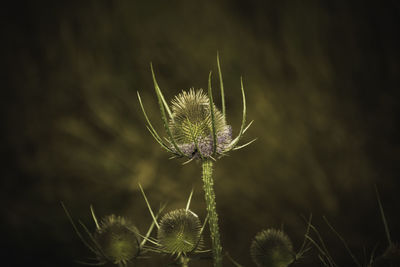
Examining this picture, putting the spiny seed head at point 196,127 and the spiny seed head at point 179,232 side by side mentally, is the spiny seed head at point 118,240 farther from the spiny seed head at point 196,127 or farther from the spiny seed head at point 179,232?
the spiny seed head at point 196,127

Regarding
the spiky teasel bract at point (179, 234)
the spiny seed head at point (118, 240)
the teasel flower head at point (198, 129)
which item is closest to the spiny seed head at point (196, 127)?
the teasel flower head at point (198, 129)

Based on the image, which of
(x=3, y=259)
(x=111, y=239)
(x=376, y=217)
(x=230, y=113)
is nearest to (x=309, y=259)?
(x=376, y=217)

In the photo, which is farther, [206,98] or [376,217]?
[376,217]

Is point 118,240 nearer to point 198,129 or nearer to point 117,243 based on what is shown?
point 117,243

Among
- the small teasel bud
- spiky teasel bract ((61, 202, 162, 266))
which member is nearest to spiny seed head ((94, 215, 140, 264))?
spiky teasel bract ((61, 202, 162, 266))

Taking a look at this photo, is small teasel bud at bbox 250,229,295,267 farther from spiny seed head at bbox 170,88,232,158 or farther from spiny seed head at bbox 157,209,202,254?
spiny seed head at bbox 170,88,232,158

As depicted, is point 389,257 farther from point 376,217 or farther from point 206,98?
point 376,217
